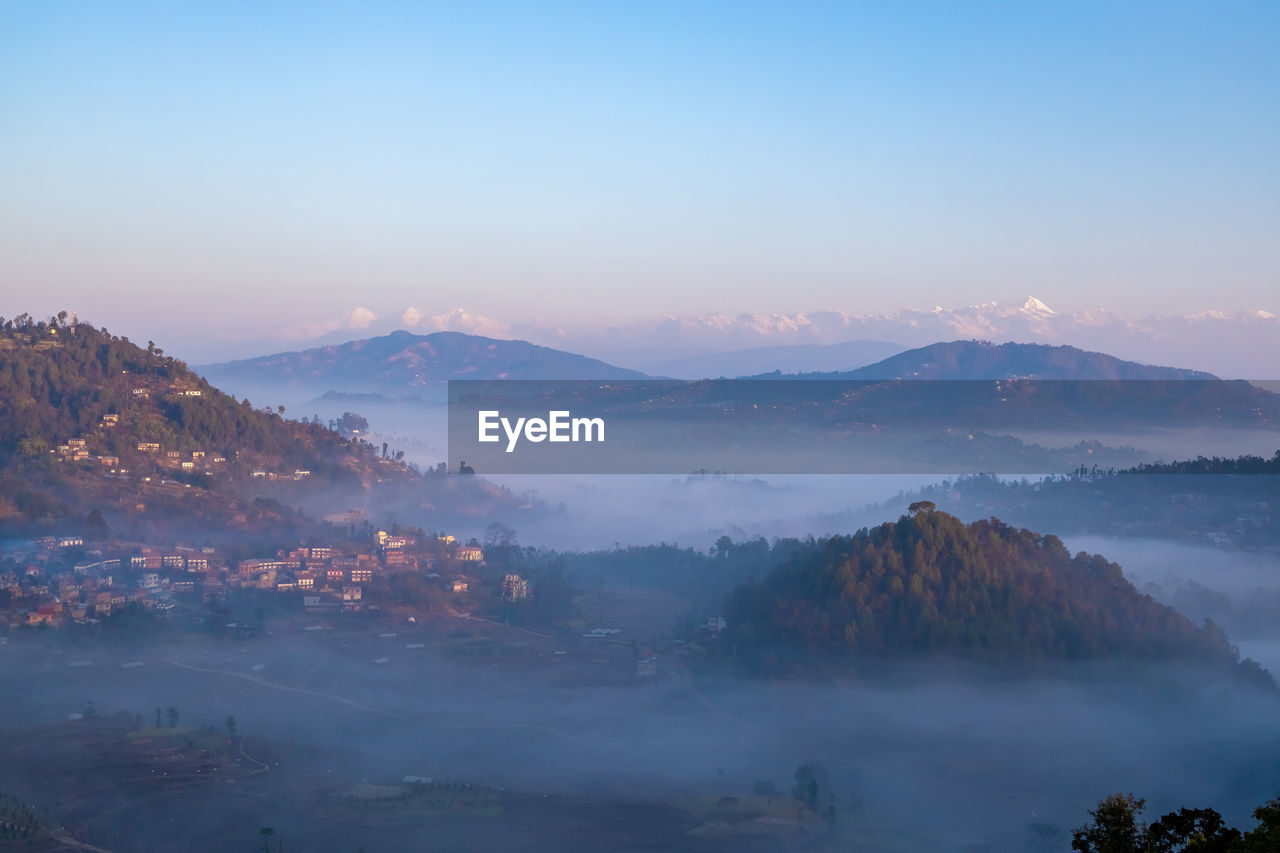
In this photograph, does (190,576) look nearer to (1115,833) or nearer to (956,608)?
(956,608)

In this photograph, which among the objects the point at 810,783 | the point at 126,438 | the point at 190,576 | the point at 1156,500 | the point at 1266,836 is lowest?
the point at 810,783

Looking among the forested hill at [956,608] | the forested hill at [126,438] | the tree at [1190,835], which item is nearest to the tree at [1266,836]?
the tree at [1190,835]

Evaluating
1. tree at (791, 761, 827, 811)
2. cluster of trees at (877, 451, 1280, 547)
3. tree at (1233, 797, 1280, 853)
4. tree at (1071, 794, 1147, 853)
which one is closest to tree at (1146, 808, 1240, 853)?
tree at (1071, 794, 1147, 853)

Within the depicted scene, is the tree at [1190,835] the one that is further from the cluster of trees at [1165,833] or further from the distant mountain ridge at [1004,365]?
the distant mountain ridge at [1004,365]

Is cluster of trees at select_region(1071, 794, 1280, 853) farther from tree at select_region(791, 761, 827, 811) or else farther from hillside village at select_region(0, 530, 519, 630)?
hillside village at select_region(0, 530, 519, 630)

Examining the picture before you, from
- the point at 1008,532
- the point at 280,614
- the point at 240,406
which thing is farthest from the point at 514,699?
the point at 240,406

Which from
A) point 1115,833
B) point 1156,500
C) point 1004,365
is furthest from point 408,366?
point 1115,833
